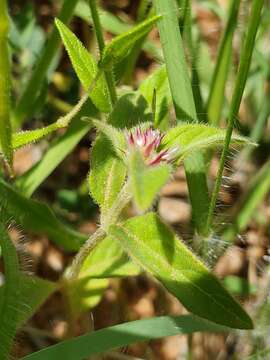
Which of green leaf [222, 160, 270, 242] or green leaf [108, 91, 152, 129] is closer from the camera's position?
green leaf [108, 91, 152, 129]

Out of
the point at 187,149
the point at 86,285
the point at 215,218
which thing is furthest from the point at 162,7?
the point at 86,285

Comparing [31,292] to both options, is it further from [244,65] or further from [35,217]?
[244,65]

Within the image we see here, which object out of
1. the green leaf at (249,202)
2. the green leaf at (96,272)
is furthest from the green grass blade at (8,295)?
the green leaf at (249,202)

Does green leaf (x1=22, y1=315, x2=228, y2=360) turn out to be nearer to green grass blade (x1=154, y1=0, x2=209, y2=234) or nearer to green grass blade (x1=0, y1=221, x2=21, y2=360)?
green grass blade (x1=0, y1=221, x2=21, y2=360)

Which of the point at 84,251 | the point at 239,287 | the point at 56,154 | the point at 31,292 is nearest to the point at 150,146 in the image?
the point at 84,251

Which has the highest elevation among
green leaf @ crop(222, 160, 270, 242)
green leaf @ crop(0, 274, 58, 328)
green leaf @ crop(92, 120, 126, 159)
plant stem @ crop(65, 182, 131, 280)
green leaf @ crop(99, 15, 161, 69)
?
green leaf @ crop(99, 15, 161, 69)

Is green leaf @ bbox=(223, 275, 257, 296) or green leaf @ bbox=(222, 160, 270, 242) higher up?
green leaf @ bbox=(222, 160, 270, 242)

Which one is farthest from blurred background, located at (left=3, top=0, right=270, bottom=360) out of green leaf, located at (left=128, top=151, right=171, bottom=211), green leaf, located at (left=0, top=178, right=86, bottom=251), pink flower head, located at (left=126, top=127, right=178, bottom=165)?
green leaf, located at (left=128, top=151, right=171, bottom=211)

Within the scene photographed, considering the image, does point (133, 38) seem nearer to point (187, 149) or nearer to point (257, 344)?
point (187, 149)
